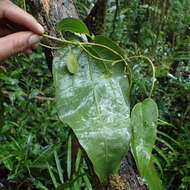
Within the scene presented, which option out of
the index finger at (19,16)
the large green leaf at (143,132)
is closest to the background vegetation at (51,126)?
the index finger at (19,16)

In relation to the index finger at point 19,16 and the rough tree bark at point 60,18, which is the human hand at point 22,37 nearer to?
the index finger at point 19,16

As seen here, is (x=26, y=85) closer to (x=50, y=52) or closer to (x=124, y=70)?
(x=50, y=52)

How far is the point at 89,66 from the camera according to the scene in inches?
20.5

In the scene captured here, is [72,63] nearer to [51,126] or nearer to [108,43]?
[108,43]

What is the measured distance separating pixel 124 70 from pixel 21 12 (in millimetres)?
199

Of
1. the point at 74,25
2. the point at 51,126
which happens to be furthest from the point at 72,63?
the point at 51,126

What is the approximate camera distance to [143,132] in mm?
451

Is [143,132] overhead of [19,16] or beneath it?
beneath

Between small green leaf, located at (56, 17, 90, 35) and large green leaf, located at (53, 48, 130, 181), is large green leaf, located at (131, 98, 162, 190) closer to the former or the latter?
large green leaf, located at (53, 48, 130, 181)

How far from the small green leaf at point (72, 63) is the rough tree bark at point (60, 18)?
0.12 metres

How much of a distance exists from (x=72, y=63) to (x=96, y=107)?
8cm

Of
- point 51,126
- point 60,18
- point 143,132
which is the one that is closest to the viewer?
point 143,132

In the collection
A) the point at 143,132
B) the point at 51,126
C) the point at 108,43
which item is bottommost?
the point at 51,126

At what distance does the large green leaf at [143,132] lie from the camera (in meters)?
0.44
